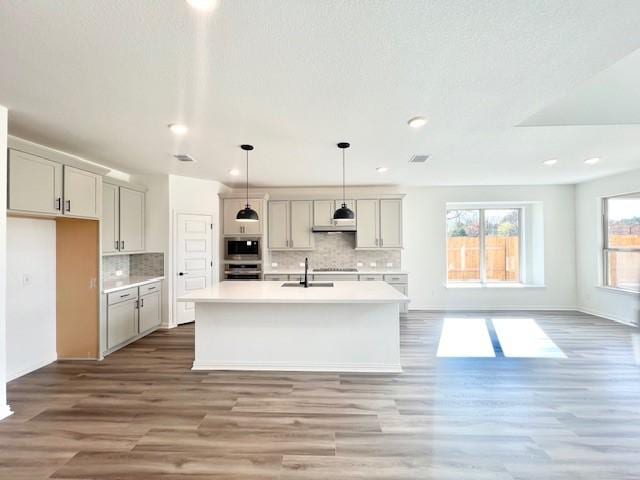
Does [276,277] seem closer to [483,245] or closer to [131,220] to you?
[131,220]

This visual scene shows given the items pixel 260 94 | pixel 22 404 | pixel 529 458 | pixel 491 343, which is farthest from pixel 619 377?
pixel 22 404

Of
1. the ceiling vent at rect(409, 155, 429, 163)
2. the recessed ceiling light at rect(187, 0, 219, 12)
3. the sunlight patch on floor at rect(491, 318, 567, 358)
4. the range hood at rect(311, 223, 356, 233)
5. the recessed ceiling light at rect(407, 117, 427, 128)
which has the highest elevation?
the ceiling vent at rect(409, 155, 429, 163)

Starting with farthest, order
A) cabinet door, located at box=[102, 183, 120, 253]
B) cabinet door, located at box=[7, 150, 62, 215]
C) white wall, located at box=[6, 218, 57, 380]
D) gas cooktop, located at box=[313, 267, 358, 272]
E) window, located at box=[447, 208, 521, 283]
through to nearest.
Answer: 1. window, located at box=[447, 208, 521, 283]
2. gas cooktop, located at box=[313, 267, 358, 272]
3. cabinet door, located at box=[102, 183, 120, 253]
4. white wall, located at box=[6, 218, 57, 380]
5. cabinet door, located at box=[7, 150, 62, 215]

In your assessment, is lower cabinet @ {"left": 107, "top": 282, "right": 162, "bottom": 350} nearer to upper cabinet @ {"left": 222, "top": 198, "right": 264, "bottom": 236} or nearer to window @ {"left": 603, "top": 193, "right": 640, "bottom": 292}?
upper cabinet @ {"left": 222, "top": 198, "right": 264, "bottom": 236}

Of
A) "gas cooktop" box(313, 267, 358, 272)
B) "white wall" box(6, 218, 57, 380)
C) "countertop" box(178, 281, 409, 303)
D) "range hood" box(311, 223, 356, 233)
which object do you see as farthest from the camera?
"gas cooktop" box(313, 267, 358, 272)

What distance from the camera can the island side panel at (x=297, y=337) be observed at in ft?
12.1

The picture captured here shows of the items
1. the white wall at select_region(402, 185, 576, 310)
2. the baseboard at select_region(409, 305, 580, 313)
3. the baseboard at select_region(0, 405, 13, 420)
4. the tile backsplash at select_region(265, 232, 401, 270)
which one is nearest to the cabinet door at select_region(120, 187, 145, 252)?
the baseboard at select_region(0, 405, 13, 420)

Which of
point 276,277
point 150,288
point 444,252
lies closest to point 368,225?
point 444,252

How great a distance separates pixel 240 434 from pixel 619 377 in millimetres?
3738

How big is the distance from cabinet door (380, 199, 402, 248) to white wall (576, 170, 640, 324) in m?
3.43

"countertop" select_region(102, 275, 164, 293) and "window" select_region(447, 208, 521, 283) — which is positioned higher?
"window" select_region(447, 208, 521, 283)

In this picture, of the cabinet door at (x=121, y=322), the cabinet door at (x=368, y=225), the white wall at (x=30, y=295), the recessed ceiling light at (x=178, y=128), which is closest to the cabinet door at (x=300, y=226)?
the cabinet door at (x=368, y=225)

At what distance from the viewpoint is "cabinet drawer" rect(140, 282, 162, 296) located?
195 inches

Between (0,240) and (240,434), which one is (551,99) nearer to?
(240,434)
